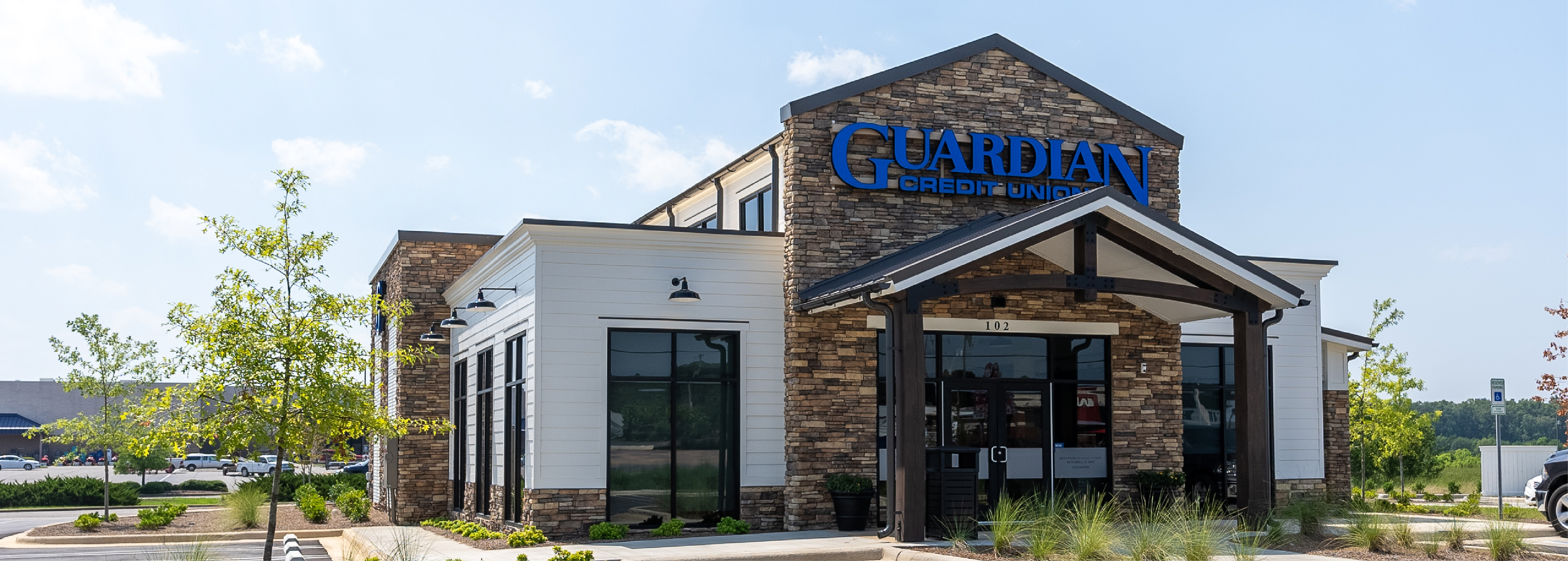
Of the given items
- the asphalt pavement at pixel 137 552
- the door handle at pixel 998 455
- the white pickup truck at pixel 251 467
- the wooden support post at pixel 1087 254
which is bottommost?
the white pickup truck at pixel 251 467

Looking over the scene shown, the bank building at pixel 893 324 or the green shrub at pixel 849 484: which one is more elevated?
the bank building at pixel 893 324

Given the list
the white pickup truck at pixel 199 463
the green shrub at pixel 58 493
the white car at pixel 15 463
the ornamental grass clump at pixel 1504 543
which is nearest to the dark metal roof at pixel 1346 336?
the ornamental grass clump at pixel 1504 543

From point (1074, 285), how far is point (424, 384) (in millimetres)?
12704

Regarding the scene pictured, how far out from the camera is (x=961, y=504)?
14.3 meters

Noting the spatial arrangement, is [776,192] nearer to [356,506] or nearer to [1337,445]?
[356,506]

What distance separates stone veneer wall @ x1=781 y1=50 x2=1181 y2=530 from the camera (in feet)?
54.1

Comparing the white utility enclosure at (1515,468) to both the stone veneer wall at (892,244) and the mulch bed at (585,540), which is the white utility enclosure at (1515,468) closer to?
the stone veneer wall at (892,244)

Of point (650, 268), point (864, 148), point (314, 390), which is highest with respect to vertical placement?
point (864, 148)

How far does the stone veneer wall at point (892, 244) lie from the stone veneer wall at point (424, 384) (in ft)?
26.3

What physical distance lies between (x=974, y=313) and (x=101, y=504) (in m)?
25.4

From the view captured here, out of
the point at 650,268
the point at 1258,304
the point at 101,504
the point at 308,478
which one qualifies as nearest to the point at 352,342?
the point at 650,268

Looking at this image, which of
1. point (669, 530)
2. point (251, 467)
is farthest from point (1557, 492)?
point (251, 467)

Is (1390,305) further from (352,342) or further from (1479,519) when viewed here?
(352,342)

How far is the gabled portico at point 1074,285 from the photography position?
14.1m
